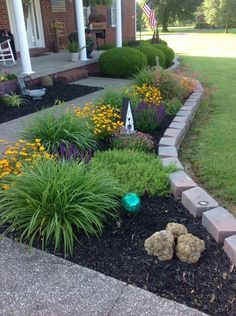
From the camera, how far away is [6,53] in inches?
388

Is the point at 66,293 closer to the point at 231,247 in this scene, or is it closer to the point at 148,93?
the point at 231,247

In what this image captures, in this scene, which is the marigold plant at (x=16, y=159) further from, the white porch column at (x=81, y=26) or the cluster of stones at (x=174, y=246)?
the white porch column at (x=81, y=26)

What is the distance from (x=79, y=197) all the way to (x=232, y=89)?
22.0 ft

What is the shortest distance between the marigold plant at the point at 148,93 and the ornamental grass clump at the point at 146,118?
0.61 m

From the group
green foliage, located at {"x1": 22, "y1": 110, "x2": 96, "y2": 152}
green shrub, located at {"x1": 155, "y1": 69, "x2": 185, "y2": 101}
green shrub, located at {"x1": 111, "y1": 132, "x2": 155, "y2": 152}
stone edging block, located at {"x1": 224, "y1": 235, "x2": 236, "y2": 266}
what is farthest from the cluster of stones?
green shrub, located at {"x1": 155, "y1": 69, "x2": 185, "y2": 101}

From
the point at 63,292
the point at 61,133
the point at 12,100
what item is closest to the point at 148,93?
the point at 61,133

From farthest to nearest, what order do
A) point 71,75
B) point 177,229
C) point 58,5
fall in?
point 58,5, point 71,75, point 177,229

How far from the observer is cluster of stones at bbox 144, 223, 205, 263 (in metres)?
2.32

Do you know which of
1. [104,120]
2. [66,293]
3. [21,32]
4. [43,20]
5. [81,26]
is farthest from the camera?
[43,20]

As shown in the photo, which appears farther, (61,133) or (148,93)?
(148,93)

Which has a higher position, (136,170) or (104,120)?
(104,120)

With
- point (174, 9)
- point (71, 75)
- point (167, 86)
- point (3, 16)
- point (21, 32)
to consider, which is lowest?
point (71, 75)

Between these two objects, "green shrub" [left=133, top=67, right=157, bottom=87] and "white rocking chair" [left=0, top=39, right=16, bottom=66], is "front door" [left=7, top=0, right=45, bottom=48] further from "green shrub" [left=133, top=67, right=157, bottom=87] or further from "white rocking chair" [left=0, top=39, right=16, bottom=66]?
"green shrub" [left=133, top=67, right=157, bottom=87]

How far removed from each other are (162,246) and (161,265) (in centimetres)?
13
